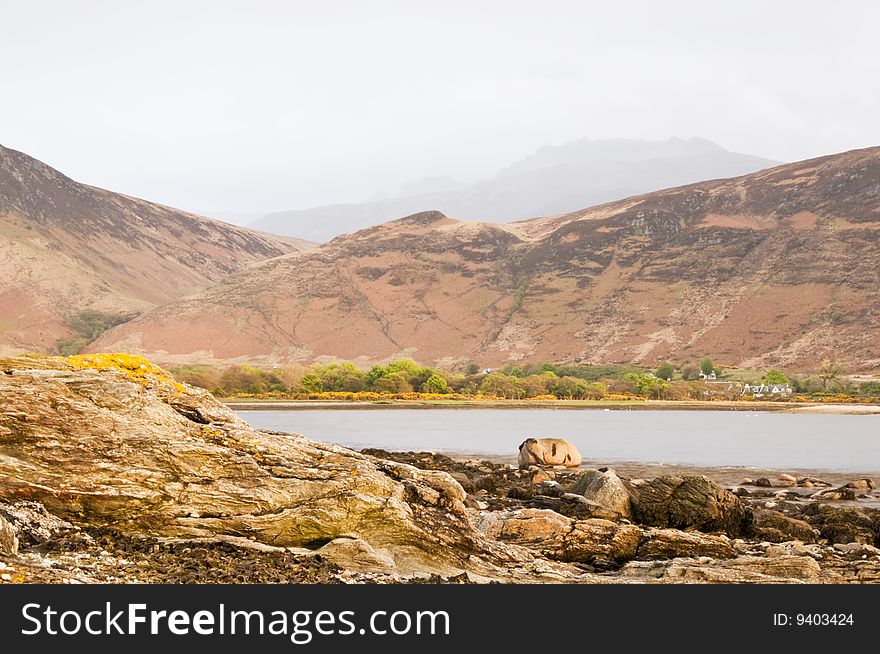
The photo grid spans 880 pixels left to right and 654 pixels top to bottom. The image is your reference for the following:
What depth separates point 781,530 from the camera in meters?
18.8

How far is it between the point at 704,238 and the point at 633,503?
18005cm

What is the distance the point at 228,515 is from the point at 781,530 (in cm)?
1301

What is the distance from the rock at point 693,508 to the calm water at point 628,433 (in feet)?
71.2

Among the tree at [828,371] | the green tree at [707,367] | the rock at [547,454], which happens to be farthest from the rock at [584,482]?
the green tree at [707,367]

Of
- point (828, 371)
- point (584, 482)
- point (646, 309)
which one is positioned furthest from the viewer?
point (646, 309)

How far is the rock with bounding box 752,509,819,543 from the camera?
18.1 m

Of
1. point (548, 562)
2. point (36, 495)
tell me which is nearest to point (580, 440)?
point (548, 562)

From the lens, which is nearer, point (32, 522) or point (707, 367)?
point (32, 522)

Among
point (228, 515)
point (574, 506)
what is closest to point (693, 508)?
point (574, 506)

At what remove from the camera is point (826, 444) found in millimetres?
52594

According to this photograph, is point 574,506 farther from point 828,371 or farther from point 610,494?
point 828,371

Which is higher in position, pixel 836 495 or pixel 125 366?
pixel 125 366

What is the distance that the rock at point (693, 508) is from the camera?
18.5m

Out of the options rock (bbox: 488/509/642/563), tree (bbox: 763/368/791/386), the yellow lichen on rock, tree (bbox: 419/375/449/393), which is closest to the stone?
rock (bbox: 488/509/642/563)
